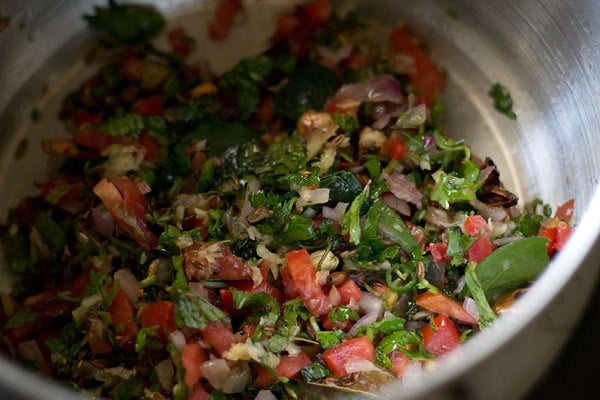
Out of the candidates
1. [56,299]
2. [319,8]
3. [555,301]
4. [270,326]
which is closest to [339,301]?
[270,326]

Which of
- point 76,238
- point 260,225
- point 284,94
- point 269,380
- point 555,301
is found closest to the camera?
point 555,301

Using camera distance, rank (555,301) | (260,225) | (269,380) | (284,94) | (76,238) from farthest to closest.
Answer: (284,94), (76,238), (260,225), (269,380), (555,301)

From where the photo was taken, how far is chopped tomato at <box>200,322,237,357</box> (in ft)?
→ 5.86

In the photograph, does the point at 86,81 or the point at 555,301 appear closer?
the point at 555,301

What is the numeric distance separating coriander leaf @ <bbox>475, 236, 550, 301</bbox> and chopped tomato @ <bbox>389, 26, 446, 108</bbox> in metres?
0.77

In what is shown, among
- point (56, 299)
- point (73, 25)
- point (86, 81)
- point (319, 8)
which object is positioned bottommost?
point (56, 299)

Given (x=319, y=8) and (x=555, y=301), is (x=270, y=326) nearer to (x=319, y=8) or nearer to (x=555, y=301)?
(x=555, y=301)

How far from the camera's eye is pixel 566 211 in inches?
81.7

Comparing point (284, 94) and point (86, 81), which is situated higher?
point (86, 81)

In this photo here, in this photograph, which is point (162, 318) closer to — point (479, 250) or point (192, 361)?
point (192, 361)

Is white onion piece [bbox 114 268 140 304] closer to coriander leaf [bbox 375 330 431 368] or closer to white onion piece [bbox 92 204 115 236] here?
white onion piece [bbox 92 204 115 236]

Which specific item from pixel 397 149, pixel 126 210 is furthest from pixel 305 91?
pixel 126 210

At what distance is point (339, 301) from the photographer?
1909 millimetres

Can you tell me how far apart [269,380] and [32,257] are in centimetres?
90
